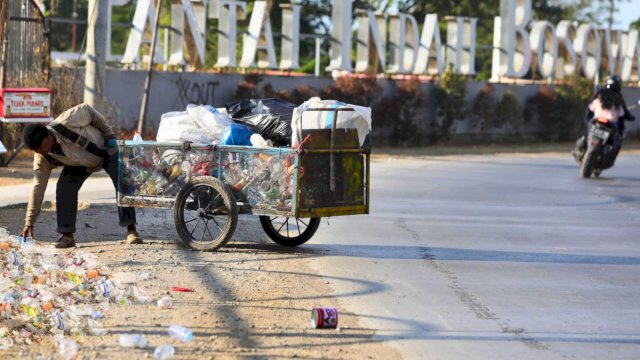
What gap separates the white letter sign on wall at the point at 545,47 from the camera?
1449 inches

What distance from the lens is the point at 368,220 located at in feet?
45.8

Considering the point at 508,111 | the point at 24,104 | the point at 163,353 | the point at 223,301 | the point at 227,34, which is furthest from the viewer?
the point at 508,111

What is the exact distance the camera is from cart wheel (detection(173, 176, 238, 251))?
409 inches

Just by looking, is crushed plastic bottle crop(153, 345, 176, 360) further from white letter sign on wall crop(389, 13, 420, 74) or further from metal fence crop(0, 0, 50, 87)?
white letter sign on wall crop(389, 13, 420, 74)

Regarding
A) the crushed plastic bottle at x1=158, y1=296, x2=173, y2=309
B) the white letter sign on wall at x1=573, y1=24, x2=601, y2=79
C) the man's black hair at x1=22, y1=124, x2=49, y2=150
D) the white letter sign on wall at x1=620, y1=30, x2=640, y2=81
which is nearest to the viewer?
the crushed plastic bottle at x1=158, y1=296, x2=173, y2=309

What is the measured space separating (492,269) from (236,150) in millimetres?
2608

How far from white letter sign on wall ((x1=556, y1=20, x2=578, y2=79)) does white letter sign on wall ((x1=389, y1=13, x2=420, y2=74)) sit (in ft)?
23.4

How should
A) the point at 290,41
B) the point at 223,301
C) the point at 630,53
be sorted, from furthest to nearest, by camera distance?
the point at 630,53, the point at 290,41, the point at 223,301

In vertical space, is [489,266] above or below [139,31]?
below

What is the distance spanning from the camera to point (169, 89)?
25891 mm

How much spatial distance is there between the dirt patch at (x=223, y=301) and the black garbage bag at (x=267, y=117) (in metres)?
1.14

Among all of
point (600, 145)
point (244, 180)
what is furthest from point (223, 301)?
point (600, 145)

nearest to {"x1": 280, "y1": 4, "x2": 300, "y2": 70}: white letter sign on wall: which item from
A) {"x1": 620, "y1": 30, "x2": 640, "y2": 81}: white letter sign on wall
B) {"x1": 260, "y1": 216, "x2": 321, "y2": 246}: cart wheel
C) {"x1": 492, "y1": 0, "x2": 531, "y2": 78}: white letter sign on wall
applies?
{"x1": 492, "y1": 0, "x2": 531, "y2": 78}: white letter sign on wall

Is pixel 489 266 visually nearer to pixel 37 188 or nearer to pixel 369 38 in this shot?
pixel 37 188
